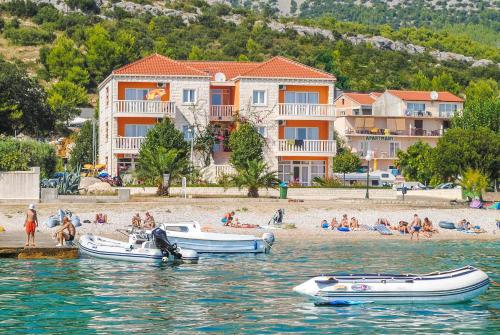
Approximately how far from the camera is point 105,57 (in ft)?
408

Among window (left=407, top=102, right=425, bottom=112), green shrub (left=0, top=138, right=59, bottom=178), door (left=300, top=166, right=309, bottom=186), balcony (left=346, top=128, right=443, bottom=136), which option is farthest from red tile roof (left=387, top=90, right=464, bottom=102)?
green shrub (left=0, top=138, right=59, bottom=178)

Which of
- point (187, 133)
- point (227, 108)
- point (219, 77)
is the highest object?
point (219, 77)

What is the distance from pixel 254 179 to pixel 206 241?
784 inches

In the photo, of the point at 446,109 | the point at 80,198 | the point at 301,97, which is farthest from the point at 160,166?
the point at 446,109

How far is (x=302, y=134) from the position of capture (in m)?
74.5

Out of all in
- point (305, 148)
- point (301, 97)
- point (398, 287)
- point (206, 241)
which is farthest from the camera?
point (301, 97)

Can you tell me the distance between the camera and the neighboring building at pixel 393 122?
106 m

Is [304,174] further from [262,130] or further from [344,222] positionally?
[344,222]

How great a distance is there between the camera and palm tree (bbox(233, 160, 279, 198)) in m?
60.6

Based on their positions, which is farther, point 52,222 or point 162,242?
point 52,222

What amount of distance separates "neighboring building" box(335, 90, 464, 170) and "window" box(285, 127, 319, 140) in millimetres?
30606

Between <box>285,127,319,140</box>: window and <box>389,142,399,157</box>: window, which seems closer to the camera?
<box>285,127,319,140</box>: window

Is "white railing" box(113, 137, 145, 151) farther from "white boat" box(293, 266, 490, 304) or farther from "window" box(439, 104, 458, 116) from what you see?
"window" box(439, 104, 458, 116)

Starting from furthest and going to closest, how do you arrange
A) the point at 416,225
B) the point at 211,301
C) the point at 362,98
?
1. the point at 362,98
2. the point at 416,225
3. the point at 211,301
